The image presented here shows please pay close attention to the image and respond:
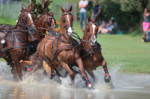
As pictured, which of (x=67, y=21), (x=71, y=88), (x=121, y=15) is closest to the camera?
(x=67, y=21)

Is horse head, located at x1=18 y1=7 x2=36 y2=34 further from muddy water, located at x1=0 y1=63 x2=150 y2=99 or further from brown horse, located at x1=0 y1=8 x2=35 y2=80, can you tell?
muddy water, located at x1=0 y1=63 x2=150 y2=99

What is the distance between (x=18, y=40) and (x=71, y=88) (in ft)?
6.83

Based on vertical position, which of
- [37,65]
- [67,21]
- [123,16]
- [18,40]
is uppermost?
[67,21]

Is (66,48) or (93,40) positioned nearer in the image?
(93,40)

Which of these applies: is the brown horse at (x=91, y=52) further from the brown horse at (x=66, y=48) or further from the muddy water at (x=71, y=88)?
the muddy water at (x=71, y=88)

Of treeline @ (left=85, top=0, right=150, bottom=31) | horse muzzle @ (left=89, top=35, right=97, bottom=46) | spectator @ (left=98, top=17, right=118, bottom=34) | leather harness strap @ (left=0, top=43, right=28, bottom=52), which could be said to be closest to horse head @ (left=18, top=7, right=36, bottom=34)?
leather harness strap @ (left=0, top=43, right=28, bottom=52)

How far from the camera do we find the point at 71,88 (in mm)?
7465

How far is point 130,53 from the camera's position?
46.6 feet

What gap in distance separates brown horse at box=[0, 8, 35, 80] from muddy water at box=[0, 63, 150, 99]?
653mm

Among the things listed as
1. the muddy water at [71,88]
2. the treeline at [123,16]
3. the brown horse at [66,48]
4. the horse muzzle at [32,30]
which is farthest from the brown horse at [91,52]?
the treeline at [123,16]

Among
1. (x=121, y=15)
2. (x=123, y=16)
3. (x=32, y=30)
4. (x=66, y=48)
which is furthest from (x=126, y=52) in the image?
(x=66, y=48)

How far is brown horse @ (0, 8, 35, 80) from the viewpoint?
316 inches

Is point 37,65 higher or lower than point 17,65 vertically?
lower

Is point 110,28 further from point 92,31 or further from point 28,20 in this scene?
point 92,31
